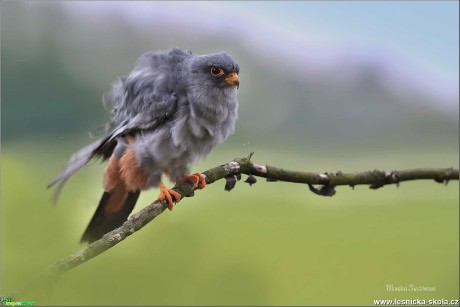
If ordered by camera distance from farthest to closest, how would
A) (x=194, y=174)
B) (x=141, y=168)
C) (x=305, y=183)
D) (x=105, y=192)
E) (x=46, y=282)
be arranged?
1. (x=105, y=192)
2. (x=141, y=168)
3. (x=194, y=174)
4. (x=305, y=183)
5. (x=46, y=282)

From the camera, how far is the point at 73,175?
1.23 m

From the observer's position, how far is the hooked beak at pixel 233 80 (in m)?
1.29

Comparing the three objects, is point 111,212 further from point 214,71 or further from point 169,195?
point 214,71

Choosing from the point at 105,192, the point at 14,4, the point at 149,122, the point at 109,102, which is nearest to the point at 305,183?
the point at 149,122

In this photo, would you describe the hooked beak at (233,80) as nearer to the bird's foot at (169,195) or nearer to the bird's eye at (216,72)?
the bird's eye at (216,72)

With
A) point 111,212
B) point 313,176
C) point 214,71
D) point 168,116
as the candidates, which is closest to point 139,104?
point 168,116

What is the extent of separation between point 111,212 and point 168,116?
1.21ft

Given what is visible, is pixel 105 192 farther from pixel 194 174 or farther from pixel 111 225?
pixel 194 174

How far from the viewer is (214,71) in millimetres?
1324

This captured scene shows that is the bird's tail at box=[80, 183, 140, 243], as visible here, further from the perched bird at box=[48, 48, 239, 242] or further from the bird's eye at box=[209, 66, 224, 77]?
the bird's eye at box=[209, 66, 224, 77]

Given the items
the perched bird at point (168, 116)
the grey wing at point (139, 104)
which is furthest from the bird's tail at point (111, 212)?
the grey wing at point (139, 104)

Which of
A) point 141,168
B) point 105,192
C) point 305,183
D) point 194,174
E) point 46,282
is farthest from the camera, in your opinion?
point 105,192

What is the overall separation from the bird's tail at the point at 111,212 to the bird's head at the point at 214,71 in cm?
44

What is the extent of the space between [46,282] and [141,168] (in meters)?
0.67
